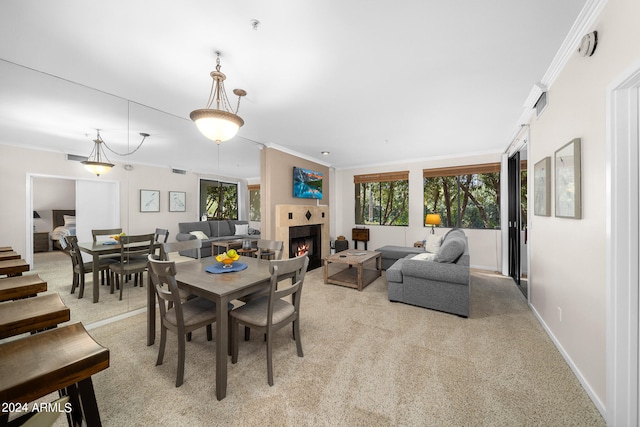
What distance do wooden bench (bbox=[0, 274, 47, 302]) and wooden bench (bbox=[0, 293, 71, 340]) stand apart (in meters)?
0.27

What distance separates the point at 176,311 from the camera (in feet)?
5.70

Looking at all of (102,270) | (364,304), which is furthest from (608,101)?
(102,270)

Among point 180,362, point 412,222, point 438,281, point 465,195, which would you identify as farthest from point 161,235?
point 465,195

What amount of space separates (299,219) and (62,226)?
338 cm

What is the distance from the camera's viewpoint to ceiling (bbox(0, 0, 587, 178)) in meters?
1.58

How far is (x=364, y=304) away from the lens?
324 cm

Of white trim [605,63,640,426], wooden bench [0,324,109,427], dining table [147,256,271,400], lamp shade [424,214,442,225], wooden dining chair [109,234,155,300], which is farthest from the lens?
lamp shade [424,214,442,225]

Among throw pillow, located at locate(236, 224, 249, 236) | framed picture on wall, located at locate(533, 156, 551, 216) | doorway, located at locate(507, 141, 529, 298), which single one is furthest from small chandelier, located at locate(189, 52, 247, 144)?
doorway, located at locate(507, 141, 529, 298)

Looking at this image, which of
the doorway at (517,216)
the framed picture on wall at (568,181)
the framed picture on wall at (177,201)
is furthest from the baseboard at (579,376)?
the framed picture on wall at (177,201)

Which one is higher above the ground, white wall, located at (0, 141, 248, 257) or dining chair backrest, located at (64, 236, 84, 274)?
white wall, located at (0, 141, 248, 257)

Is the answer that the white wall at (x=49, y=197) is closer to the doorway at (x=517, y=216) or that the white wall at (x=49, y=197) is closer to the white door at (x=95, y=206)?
the white door at (x=95, y=206)

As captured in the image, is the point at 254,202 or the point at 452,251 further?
the point at 254,202

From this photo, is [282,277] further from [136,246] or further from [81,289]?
[81,289]

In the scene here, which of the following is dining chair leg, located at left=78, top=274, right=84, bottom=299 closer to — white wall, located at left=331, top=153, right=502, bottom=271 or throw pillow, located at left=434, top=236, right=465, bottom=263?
throw pillow, located at left=434, top=236, right=465, bottom=263
